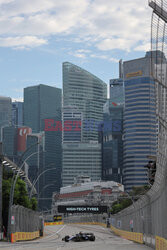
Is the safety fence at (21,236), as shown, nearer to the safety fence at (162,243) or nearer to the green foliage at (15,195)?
the green foliage at (15,195)

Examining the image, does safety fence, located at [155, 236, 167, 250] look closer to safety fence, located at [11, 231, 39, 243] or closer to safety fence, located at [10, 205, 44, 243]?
safety fence, located at [10, 205, 44, 243]

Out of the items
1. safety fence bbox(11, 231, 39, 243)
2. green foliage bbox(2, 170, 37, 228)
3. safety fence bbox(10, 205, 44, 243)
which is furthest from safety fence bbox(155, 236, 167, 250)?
green foliage bbox(2, 170, 37, 228)

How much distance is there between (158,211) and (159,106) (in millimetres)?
13498

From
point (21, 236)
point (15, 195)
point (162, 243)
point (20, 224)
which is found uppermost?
point (162, 243)

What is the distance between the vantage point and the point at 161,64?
17.5 meters

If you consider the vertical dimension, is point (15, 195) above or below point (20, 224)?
above

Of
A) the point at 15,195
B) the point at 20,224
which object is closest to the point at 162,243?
the point at 20,224

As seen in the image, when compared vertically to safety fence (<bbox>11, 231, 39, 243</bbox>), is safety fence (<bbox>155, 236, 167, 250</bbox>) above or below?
above

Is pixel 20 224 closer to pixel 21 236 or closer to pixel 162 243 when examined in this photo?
pixel 21 236

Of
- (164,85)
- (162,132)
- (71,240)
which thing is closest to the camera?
(164,85)

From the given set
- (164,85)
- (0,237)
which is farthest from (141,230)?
(164,85)

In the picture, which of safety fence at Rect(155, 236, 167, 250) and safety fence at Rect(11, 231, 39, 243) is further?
safety fence at Rect(11, 231, 39, 243)

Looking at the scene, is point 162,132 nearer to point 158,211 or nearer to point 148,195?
point 158,211

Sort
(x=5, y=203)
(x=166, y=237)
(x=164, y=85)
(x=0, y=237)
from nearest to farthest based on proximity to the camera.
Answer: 1. (x=164, y=85)
2. (x=166, y=237)
3. (x=0, y=237)
4. (x=5, y=203)
